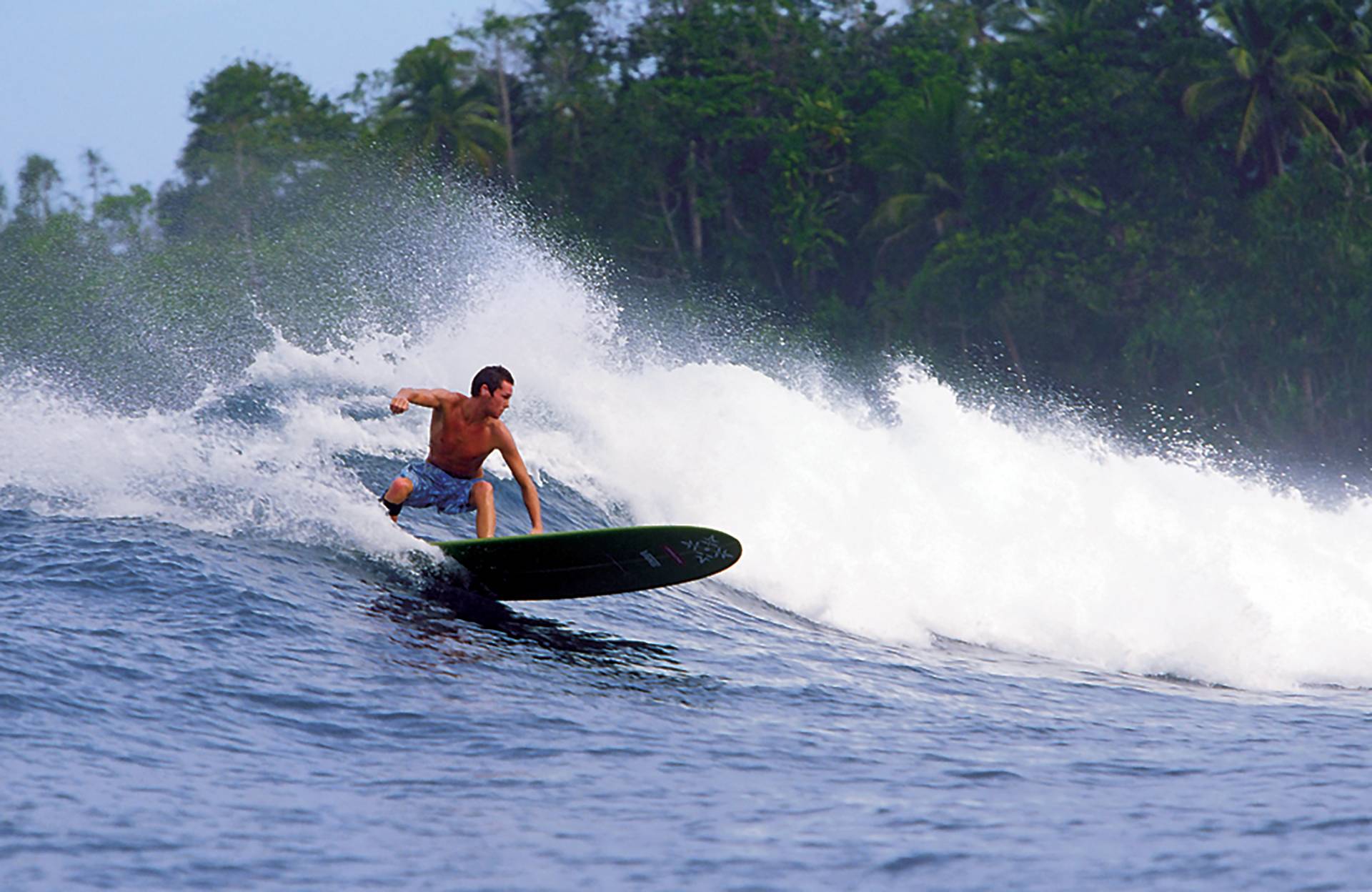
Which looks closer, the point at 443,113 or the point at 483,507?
the point at 483,507

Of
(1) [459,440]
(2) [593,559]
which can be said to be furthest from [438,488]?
(2) [593,559]

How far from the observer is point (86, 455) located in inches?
406

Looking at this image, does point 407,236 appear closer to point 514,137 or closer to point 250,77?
point 514,137

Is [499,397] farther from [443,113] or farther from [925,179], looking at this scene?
[443,113]

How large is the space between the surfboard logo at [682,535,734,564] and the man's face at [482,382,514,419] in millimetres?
1281

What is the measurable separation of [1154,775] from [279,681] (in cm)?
388

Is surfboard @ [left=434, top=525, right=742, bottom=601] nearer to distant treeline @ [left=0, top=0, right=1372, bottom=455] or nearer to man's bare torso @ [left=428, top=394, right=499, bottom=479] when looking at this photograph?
man's bare torso @ [left=428, top=394, right=499, bottom=479]

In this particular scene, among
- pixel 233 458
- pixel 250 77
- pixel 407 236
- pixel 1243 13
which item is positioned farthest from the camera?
pixel 250 77

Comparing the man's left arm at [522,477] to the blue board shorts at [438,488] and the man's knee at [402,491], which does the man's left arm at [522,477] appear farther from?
the man's knee at [402,491]

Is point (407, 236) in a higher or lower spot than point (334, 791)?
higher

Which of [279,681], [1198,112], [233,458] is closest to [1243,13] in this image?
[1198,112]

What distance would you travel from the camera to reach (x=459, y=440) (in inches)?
348

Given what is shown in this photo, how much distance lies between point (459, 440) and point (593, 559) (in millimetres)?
1070

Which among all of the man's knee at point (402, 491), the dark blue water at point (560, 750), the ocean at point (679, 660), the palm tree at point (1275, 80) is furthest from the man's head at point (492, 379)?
the palm tree at point (1275, 80)
